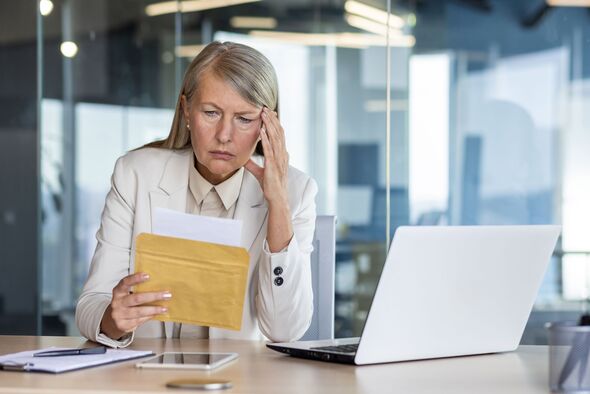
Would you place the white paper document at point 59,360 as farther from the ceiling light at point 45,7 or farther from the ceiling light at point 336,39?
the ceiling light at point 45,7

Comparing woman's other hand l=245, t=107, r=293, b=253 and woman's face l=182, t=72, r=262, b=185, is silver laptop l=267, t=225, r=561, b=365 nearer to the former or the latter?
woman's other hand l=245, t=107, r=293, b=253

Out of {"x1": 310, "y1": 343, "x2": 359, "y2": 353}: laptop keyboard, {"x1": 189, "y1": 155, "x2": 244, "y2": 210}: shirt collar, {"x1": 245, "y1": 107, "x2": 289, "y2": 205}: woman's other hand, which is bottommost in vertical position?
{"x1": 310, "y1": 343, "x2": 359, "y2": 353}: laptop keyboard

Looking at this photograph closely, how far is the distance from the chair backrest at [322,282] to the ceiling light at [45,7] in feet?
9.88

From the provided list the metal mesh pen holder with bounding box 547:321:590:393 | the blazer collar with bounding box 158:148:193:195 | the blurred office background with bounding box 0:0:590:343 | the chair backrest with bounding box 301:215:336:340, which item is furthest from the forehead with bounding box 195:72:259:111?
the blurred office background with bounding box 0:0:590:343

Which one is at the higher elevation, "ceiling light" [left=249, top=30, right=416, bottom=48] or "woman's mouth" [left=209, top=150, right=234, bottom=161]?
"ceiling light" [left=249, top=30, right=416, bottom=48]

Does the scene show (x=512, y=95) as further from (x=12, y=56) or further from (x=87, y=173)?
(x=12, y=56)

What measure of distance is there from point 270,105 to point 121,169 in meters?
0.45

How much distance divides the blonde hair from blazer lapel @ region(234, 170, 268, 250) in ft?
0.78

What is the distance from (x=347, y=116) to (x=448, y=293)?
332cm

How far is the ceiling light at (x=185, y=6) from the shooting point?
527 cm

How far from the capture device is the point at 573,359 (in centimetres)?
167

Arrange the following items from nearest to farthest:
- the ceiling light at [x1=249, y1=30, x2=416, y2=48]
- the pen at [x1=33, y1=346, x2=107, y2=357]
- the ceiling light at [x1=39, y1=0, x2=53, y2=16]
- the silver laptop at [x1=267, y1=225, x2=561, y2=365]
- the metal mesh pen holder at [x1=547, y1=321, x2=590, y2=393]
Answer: the metal mesh pen holder at [x1=547, y1=321, x2=590, y2=393]
the silver laptop at [x1=267, y1=225, x2=561, y2=365]
the pen at [x1=33, y1=346, x2=107, y2=357]
the ceiling light at [x1=249, y1=30, x2=416, y2=48]
the ceiling light at [x1=39, y1=0, x2=53, y2=16]

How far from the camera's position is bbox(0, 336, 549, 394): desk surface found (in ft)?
5.56

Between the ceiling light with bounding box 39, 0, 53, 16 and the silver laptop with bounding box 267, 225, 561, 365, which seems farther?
the ceiling light with bounding box 39, 0, 53, 16
